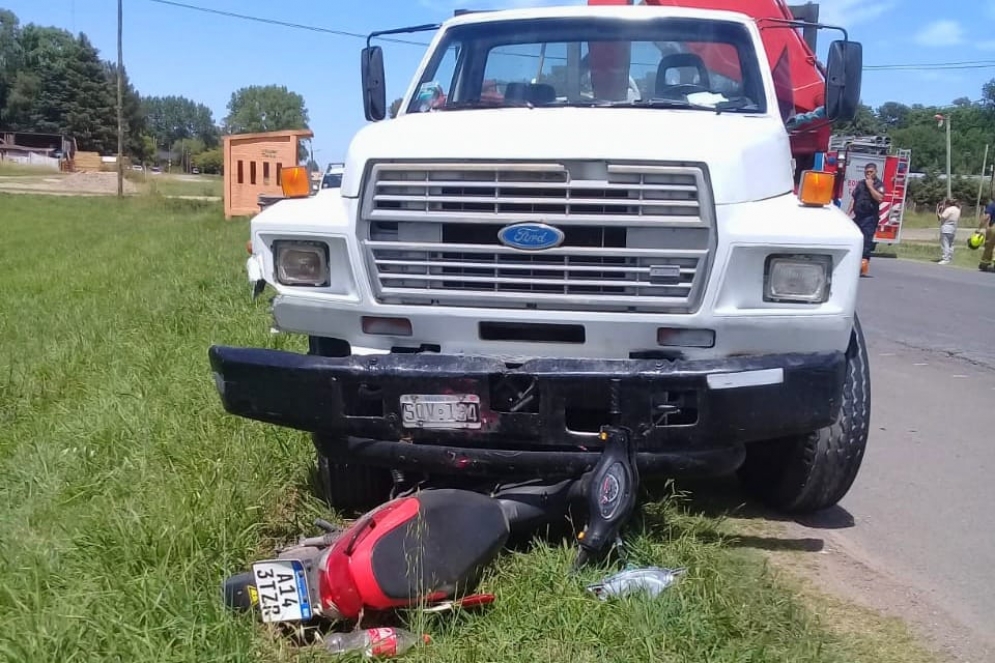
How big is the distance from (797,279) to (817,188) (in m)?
0.49

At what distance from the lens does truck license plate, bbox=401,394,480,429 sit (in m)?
3.40

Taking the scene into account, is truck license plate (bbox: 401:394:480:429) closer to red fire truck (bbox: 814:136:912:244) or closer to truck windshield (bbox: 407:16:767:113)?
truck windshield (bbox: 407:16:767:113)

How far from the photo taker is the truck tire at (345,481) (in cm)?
402

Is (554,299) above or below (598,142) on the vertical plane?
below

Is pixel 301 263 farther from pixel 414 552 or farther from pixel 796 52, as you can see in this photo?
pixel 796 52

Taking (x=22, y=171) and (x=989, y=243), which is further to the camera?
Result: (x=22, y=171)

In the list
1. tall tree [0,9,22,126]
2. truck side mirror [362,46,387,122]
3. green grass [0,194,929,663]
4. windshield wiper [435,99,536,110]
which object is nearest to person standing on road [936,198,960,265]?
truck side mirror [362,46,387,122]

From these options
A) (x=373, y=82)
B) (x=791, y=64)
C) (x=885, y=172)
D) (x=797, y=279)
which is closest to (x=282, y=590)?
(x=797, y=279)

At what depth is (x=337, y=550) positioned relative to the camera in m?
3.17

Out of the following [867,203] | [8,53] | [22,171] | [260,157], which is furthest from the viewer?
[8,53]

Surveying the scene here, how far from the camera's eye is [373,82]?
5.53m

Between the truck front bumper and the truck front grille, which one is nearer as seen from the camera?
the truck front bumper

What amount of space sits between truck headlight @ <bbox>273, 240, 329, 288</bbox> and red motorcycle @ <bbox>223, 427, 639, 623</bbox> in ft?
3.03

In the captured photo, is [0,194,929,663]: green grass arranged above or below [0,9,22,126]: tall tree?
below
